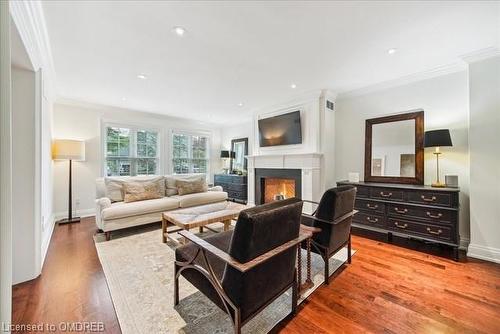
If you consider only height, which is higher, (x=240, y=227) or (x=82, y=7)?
(x=82, y=7)

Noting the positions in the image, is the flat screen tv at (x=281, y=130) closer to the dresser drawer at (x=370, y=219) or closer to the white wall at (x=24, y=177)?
the dresser drawer at (x=370, y=219)

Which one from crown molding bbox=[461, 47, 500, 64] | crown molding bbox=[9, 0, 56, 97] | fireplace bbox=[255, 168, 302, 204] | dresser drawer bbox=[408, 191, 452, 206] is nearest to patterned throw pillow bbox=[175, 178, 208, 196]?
fireplace bbox=[255, 168, 302, 204]

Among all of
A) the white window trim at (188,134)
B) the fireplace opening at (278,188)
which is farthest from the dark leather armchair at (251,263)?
the white window trim at (188,134)

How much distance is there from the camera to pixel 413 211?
278 centimetres

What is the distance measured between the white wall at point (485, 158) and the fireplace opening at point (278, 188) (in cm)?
265

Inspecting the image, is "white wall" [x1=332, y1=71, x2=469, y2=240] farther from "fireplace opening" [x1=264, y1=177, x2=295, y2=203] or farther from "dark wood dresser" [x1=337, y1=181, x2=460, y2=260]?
"fireplace opening" [x1=264, y1=177, x2=295, y2=203]

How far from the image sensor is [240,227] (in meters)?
1.16

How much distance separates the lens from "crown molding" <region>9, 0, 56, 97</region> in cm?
152

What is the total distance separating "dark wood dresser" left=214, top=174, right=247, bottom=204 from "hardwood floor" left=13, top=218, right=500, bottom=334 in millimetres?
3512

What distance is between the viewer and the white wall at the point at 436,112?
282 centimetres

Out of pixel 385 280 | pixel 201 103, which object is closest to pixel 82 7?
pixel 201 103

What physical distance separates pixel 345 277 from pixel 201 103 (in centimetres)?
411

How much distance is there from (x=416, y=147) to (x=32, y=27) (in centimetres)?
471

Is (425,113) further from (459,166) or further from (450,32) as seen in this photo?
(450,32)
